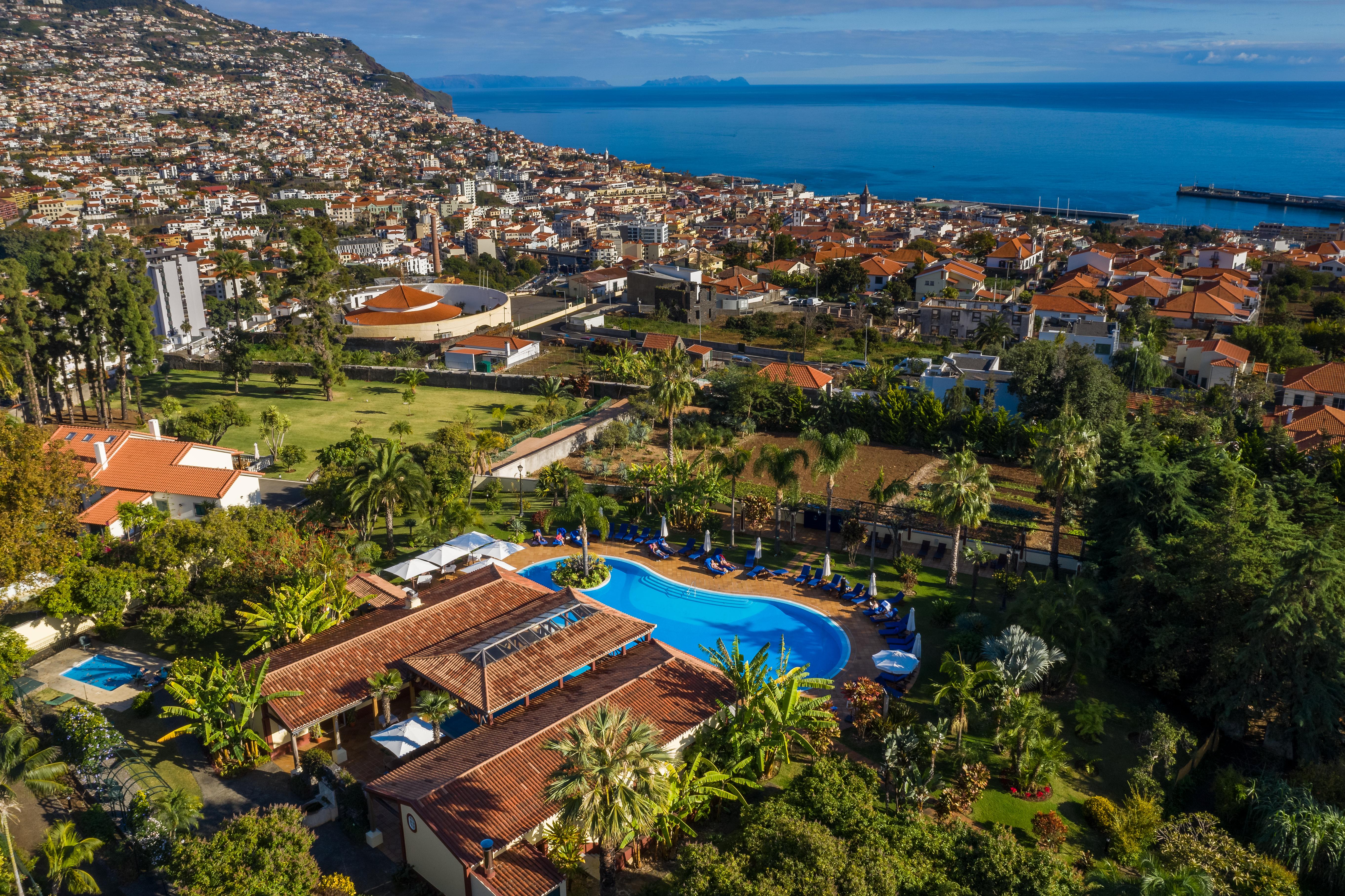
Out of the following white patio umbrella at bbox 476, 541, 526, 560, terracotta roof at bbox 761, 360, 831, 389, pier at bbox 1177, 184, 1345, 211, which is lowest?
white patio umbrella at bbox 476, 541, 526, 560

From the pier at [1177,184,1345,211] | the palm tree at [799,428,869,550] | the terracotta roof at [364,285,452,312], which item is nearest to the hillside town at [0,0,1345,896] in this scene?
the palm tree at [799,428,869,550]

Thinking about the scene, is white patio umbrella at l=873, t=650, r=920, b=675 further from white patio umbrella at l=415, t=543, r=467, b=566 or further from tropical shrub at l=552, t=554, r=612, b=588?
white patio umbrella at l=415, t=543, r=467, b=566

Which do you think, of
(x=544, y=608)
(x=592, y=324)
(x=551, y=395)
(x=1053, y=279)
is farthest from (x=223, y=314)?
(x=1053, y=279)

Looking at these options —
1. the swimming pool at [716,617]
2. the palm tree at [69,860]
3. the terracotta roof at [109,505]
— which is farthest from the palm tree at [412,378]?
the palm tree at [69,860]

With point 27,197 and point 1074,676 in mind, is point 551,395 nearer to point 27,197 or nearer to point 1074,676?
point 1074,676

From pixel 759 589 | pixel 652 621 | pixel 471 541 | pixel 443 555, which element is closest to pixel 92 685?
pixel 443 555

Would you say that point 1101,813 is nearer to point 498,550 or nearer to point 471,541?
point 498,550
